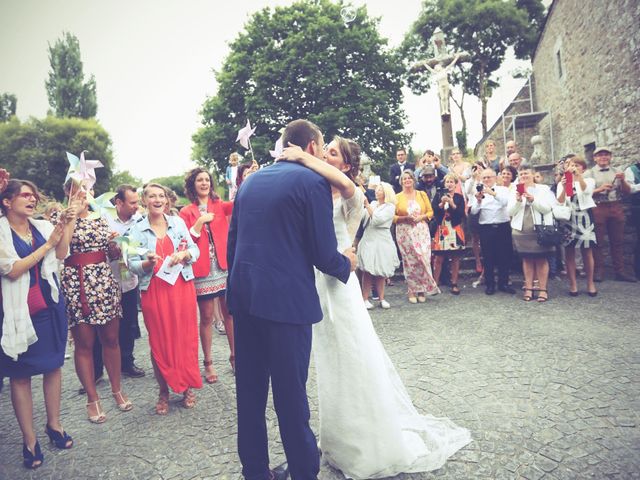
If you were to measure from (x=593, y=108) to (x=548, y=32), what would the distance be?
274 inches

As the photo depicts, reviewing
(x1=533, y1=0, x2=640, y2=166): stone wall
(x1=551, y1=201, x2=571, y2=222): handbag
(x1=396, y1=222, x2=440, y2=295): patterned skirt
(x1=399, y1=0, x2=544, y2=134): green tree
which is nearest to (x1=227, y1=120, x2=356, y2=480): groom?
(x1=396, y1=222, x2=440, y2=295): patterned skirt

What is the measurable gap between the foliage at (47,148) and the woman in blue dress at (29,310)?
32.2 metres

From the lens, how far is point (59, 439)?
3.26 metres

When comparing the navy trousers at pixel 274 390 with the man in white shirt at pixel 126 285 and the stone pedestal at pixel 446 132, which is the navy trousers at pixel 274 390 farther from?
the stone pedestal at pixel 446 132

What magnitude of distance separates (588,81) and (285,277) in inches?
529

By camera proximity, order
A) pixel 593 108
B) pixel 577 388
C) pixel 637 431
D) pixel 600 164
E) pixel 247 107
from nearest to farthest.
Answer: pixel 637 431 < pixel 577 388 < pixel 600 164 < pixel 593 108 < pixel 247 107

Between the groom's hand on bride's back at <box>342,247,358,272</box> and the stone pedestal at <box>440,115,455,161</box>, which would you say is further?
the stone pedestal at <box>440,115,455,161</box>

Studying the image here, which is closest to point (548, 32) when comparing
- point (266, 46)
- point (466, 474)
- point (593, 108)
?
point (593, 108)

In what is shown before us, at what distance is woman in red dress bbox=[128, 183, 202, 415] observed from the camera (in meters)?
3.65

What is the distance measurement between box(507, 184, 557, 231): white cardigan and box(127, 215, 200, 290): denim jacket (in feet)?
16.6

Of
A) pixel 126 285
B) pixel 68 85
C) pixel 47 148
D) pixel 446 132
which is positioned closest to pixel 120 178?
pixel 47 148

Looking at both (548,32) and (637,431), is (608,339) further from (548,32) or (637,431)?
(548,32)

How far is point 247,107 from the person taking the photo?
20469mm

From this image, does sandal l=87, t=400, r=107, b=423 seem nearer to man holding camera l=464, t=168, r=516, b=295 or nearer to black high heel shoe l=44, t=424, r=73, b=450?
black high heel shoe l=44, t=424, r=73, b=450
